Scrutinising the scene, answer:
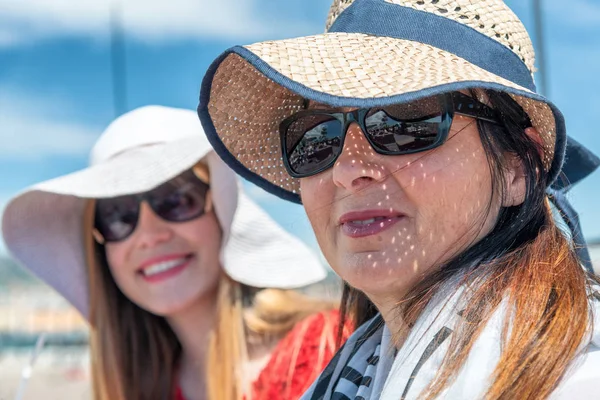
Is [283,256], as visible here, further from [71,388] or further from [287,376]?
[71,388]

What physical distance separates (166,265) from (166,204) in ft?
0.64

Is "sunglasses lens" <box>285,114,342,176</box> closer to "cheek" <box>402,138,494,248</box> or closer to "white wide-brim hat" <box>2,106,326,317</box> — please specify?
"cheek" <box>402,138,494,248</box>

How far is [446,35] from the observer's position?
4.16ft

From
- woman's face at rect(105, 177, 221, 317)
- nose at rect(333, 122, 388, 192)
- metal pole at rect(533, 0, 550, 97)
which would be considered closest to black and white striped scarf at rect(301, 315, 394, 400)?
nose at rect(333, 122, 388, 192)

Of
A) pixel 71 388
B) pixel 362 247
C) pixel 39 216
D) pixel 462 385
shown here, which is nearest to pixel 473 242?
pixel 362 247

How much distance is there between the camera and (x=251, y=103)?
1.63 m

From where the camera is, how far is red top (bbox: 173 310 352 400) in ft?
7.07

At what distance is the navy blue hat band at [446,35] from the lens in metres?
1.25

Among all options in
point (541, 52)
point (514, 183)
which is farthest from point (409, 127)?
point (541, 52)

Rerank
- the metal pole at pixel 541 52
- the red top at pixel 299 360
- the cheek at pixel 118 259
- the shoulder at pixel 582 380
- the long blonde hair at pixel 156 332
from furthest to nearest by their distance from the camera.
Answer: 1. the metal pole at pixel 541 52
2. the cheek at pixel 118 259
3. the long blonde hair at pixel 156 332
4. the red top at pixel 299 360
5. the shoulder at pixel 582 380

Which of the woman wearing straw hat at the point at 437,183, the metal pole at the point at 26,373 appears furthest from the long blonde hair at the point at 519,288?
the metal pole at the point at 26,373

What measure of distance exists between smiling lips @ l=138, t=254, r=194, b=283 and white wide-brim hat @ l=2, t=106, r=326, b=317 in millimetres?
140

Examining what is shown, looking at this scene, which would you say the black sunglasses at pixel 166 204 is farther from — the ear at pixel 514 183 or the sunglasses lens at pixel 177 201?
the ear at pixel 514 183

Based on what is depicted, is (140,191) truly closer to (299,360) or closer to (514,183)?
(299,360)
